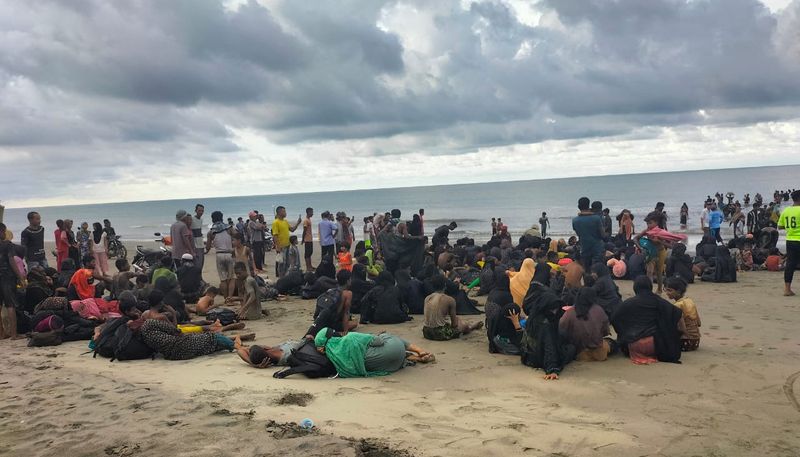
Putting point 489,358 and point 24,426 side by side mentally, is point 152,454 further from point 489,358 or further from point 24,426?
point 489,358

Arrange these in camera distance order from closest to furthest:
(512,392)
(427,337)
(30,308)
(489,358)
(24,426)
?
(24,426)
(512,392)
(489,358)
(427,337)
(30,308)

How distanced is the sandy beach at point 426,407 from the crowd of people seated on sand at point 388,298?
0.82ft

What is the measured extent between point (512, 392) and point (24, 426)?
430cm

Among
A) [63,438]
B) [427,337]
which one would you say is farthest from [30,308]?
[427,337]

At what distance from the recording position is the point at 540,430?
445 cm

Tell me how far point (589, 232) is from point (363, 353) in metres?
4.91

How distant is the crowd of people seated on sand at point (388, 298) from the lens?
6.42 meters

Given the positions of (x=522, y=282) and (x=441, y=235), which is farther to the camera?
(x=441, y=235)

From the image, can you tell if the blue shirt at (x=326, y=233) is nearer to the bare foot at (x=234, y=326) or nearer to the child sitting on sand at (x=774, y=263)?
the bare foot at (x=234, y=326)

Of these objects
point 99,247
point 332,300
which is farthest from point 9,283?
point 99,247

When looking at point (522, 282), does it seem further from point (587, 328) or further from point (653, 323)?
point (653, 323)

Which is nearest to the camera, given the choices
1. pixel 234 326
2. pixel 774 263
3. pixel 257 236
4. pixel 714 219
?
pixel 234 326

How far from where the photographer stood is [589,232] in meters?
9.41

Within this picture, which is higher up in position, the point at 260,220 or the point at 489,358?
the point at 260,220
